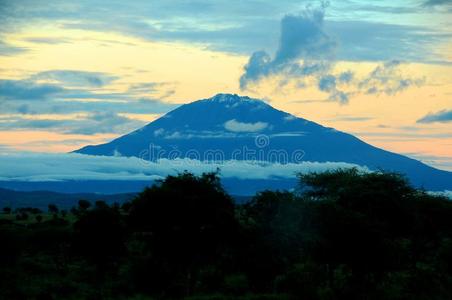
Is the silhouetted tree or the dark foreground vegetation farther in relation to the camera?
the silhouetted tree

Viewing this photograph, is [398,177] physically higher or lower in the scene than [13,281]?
higher

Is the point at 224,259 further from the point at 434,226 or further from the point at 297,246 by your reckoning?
the point at 434,226

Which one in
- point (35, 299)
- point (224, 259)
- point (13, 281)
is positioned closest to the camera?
point (35, 299)

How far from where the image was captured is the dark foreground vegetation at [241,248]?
5303cm

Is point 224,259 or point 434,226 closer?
point 224,259

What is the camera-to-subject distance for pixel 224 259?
66.8 m

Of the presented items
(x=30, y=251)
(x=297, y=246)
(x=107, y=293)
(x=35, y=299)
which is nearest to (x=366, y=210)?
(x=297, y=246)

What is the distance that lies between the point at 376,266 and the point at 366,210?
34.1ft

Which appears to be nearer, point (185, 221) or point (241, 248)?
point (185, 221)

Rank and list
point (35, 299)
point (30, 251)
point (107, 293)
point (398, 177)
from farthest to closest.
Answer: point (30, 251) → point (398, 177) → point (107, 293) → point (35, 299)

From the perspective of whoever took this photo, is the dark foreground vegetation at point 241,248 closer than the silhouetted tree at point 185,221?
Yes

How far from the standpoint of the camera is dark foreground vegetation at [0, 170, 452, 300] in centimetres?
5303

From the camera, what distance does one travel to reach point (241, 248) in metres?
57.3

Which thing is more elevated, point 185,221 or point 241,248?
point 185,221
